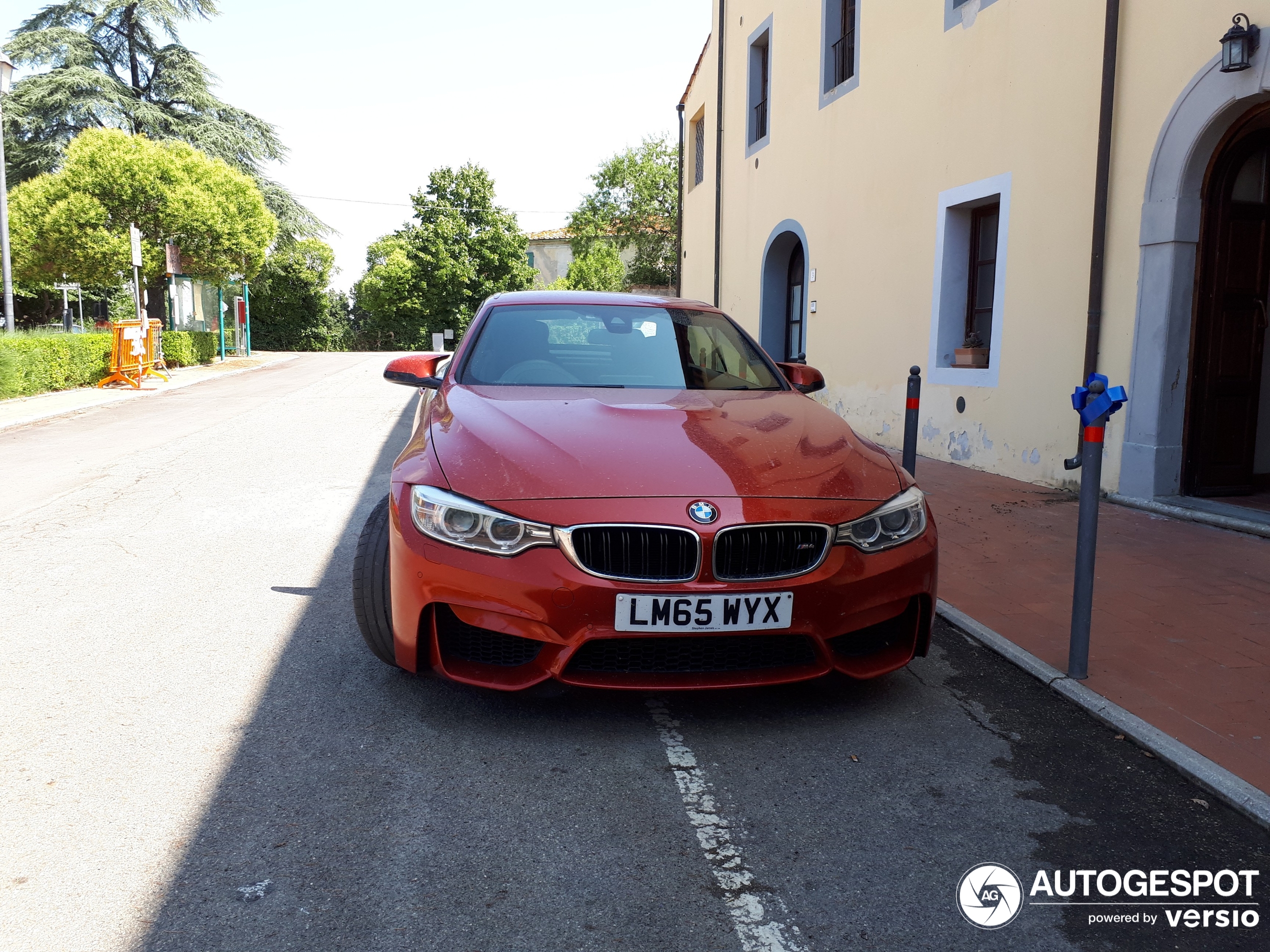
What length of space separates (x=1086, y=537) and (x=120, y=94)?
1350 inches

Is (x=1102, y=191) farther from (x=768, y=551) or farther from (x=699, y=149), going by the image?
(x=699, y=149)

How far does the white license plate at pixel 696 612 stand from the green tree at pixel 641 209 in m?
41.5

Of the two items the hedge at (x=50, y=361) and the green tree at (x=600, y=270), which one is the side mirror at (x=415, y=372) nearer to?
the hedge at (x=50, y=361)

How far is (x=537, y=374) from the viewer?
4.34 meters

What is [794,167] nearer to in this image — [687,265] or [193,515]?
[687,265]

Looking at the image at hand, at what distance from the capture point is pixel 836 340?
12.4 metres

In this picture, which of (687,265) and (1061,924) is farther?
(687,265)

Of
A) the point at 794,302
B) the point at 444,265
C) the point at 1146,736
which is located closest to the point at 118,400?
the point at 794,302

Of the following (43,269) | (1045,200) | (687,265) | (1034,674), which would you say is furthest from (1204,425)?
(43,269)

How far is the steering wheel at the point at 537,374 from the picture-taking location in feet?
14.1

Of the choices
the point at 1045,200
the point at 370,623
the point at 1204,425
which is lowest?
the point at 370,623

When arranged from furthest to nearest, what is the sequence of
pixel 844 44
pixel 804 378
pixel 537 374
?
pixel 844 44 < pixel 804 378 < pixel 537 374

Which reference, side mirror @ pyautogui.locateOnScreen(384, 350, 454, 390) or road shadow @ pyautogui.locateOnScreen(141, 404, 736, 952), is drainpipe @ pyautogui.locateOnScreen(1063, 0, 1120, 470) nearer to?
side mirror @ pyautogui.locateOnScreen(384, 350, 454, 390)

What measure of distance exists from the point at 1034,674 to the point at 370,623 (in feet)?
8.17
